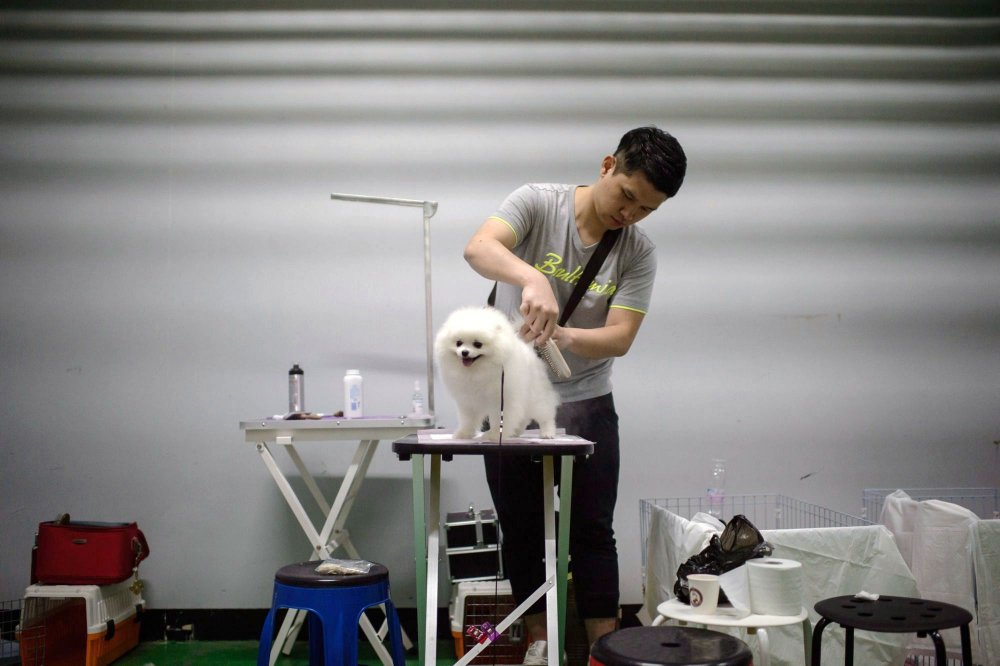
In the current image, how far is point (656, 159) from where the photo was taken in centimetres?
200

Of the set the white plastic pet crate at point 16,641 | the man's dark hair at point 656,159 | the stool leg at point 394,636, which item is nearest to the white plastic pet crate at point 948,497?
the man's dark hair at point 656,159

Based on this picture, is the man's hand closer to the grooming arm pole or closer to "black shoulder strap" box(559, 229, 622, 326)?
"black shoulder strap" box(559, 229, 622, 326)

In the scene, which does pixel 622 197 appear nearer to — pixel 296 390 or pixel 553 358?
pixel 553 358

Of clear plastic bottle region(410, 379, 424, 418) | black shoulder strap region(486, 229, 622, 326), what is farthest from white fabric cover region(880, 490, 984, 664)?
clear plastic bottle region(410, 379, 424, 418)

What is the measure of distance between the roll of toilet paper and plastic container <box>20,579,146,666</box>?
7.99ft

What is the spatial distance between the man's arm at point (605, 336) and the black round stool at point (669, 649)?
80 centimetres

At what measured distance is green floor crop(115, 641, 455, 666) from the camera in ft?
9.84

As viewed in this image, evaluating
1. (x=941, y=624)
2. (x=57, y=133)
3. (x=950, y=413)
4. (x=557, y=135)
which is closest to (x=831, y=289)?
(x=950, y=413)

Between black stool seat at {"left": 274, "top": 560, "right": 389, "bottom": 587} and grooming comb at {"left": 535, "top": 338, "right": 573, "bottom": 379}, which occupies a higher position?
grooming comb at {"left": 535, "top": 338, "right": 573, "bottom": 379}

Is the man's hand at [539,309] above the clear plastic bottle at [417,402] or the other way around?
above

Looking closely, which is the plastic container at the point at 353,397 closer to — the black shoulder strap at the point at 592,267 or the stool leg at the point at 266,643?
the stool leg at the point at 266,643

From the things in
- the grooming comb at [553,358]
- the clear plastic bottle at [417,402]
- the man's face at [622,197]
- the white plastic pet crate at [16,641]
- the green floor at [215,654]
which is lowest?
the green floor at [215,654]

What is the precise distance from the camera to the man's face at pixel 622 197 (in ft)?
6.71

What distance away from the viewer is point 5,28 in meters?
3.50
